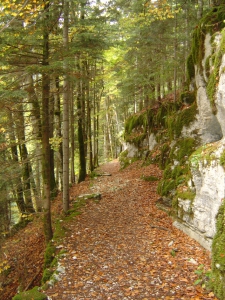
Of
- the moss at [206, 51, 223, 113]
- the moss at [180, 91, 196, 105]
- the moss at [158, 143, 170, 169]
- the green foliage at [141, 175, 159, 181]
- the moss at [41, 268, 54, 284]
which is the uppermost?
the moss at [206, 51, 223, 113]

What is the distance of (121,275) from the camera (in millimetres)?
5648

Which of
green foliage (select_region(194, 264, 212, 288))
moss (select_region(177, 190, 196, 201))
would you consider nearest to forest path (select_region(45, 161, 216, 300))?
green foliage (select_region(194, 264, 212, 288))

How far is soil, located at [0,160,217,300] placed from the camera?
509cm

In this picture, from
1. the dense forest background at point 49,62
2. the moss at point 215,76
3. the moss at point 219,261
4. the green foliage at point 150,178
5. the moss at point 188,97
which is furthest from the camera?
the green foliage at point 150,178

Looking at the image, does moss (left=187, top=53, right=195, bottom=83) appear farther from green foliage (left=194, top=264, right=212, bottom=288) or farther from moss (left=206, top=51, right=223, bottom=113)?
green foliage (left=194, top=264, right=212, bottom=288)

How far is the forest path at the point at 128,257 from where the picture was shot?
5.04 m

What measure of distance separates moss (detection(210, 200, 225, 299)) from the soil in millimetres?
219

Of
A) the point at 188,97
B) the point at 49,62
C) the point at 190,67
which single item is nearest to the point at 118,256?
the point at 49,62

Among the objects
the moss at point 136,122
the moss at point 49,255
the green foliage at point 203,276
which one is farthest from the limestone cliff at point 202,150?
the moss at point 49,255

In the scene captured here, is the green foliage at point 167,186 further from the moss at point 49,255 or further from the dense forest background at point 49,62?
the moss at point 49,255

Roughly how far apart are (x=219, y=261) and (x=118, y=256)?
111 inches

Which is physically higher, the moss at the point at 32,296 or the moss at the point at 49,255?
the moss at the point at 32,296

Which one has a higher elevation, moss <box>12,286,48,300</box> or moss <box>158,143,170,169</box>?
moss <box>158,143,170,169</box>

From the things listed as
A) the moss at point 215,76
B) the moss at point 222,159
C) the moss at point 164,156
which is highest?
the moss at point 215,76
